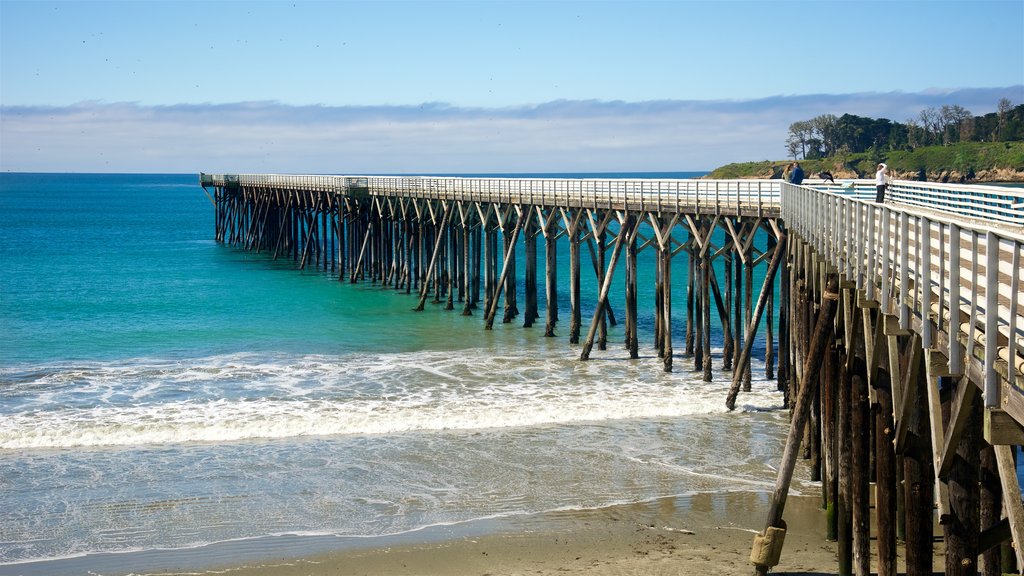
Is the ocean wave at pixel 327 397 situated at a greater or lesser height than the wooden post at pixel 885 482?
lesser

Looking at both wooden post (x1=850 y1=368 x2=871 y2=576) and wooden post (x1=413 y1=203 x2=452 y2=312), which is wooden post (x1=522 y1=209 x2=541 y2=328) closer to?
wooden post (x1=413 y1=203 x2=452 y2=312)

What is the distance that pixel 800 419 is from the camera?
34.0ft

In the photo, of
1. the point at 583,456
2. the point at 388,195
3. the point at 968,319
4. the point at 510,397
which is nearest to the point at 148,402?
the point at 510,397

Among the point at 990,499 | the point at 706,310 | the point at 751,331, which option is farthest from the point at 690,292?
the point at 990,499

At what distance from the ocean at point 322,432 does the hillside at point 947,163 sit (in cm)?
6411

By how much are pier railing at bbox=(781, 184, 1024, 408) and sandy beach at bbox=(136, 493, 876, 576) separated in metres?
3.19

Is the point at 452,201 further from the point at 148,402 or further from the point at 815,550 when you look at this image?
the point at 815,550

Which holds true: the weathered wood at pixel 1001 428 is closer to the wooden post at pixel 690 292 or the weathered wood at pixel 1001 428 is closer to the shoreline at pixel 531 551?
the shoreline at pixel 531 551

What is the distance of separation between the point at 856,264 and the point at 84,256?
5495cm

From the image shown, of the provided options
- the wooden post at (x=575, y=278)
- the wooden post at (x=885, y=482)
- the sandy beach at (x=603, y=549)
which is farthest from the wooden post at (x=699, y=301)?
the wooden post at (x=885, y=482)

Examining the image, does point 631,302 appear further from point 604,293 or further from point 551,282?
point 551,282

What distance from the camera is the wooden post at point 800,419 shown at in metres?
10.3

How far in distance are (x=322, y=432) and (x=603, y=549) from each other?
705 cm

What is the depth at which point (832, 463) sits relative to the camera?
12.0 metres
